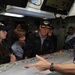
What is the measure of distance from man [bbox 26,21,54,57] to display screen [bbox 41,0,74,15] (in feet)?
2.08

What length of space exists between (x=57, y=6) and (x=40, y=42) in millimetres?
1126

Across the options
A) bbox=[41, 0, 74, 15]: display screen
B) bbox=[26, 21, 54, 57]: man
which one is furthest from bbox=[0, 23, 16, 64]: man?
bbox=[41, 0, 74, 15]: display screen

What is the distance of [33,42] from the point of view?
2904mm

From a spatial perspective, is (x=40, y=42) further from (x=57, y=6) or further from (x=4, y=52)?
(x=57, y=6)

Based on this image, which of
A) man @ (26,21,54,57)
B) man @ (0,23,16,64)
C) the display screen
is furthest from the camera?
the display screen

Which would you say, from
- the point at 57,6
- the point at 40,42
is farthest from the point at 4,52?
the point at 57,6

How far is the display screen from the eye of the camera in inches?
138

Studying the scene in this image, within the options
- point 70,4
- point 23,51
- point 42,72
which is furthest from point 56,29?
point 42,72

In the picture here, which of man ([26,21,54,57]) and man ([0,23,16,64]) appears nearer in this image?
man ([0,23,16,64])

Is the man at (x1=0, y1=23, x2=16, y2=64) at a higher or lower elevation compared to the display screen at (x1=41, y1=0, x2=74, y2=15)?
lower

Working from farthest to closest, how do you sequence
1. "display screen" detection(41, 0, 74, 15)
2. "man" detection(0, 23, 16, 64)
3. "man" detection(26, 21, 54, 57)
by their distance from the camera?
"display screen" detection(41, 0, 74, 15), "man" detection(26, 21, 54, 57), "man" detection(0, 23, 16, 64)

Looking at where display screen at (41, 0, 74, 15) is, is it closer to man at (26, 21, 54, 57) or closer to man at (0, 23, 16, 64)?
man at (26, 21, 54, 57)

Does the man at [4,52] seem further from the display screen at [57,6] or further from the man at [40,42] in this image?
the display screen at [57,6]

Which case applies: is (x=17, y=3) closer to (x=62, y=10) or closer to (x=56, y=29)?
(x=62, y=10)
